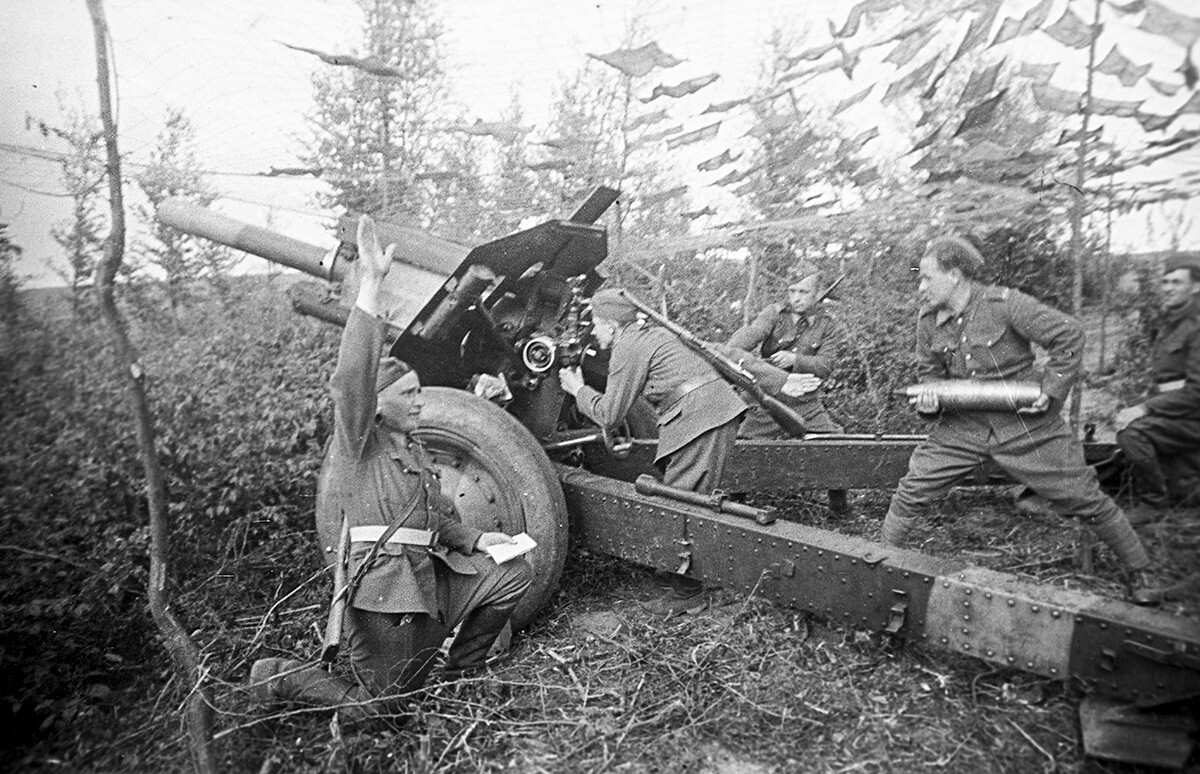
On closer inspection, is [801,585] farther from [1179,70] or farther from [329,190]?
[329,190]

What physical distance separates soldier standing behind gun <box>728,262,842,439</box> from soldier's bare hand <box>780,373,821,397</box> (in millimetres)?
51

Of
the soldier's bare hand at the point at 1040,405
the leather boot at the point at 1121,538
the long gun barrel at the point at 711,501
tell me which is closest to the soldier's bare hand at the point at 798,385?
the long gun barrel at the point at 711,501

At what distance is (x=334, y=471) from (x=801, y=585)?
1.78 meters

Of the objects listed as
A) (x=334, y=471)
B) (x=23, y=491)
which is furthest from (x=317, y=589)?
(x=23, y=491)

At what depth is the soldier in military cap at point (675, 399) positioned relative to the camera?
11.9ft

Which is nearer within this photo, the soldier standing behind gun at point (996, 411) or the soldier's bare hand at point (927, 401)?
the soldier standing behind gun at point (996, 411)

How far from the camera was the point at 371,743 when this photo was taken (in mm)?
2584

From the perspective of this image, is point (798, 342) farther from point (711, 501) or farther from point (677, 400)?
point (711, 501)

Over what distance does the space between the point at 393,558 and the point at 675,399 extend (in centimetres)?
159

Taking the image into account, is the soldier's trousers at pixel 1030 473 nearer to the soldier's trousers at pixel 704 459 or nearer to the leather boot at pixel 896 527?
the leather boot at pixel 896 527

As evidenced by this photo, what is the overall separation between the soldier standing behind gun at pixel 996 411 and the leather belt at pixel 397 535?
1887 millimetres

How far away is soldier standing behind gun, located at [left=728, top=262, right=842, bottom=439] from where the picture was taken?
Answer: 4.88 meters

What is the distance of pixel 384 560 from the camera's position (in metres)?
2.70

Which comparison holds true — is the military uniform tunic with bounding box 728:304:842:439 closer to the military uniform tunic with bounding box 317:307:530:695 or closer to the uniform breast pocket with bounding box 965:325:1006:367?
the uniform breast pocket with bounding box 965:325:1006:367
